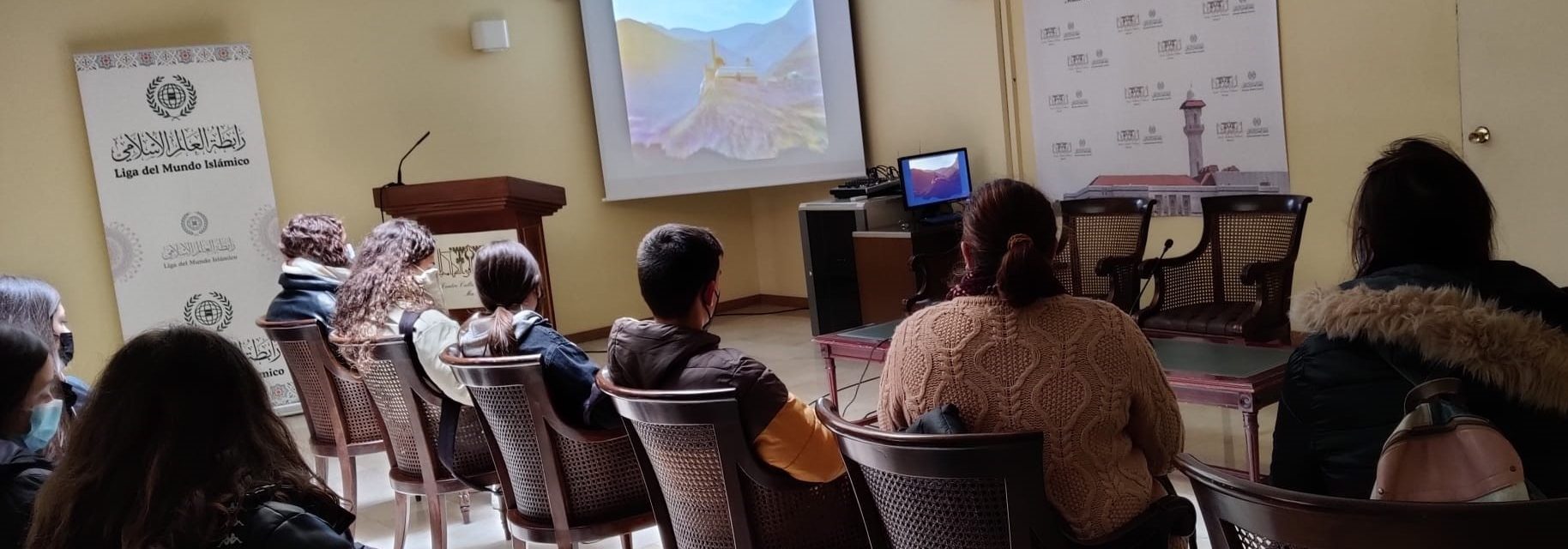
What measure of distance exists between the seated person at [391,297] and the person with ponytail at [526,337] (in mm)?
268

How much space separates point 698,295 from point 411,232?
1.58 metres

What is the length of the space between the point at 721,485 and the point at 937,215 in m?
4.18

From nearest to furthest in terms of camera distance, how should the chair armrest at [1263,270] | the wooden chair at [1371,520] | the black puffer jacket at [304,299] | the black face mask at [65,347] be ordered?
the wooden chair at [1371,520], the black face mask at [65,347], the black puffer jacket at [304,299], the chair armrest at [1263,270]

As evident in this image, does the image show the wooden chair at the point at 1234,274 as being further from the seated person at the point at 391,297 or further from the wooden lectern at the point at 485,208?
the seated person at the point at 391,297

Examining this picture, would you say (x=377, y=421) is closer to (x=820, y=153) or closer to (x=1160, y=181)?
(x=1160, y=181)

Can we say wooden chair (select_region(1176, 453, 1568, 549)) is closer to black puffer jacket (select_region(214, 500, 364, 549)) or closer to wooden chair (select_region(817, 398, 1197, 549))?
Result: wooden chair (select_region(817, 398, 1197, 549))

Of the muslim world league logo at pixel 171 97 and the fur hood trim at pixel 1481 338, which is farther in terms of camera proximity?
the muslim world league logo at pixel 171 97

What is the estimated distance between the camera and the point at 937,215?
20.4 feet

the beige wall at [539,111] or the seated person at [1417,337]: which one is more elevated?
the beige wall at [539,111]

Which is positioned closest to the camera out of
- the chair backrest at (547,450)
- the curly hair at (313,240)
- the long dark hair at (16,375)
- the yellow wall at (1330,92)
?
the long dark hair at (16,375)

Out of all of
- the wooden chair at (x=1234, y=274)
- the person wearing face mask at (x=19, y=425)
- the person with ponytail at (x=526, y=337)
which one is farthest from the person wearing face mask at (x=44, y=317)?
the wooden chair at (x=1234, y=274)

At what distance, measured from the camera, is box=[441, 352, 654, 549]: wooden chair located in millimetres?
2602

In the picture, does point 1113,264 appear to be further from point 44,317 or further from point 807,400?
point 44,317

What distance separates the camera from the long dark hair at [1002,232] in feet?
6.21
